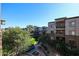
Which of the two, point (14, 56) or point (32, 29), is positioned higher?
point (32, 29)

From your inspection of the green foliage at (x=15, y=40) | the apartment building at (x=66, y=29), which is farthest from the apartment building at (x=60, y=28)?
the green foliage at (x=15, y=40)

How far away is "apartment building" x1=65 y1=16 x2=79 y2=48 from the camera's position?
3369 millimetres

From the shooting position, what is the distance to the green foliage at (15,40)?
3414 millimetres

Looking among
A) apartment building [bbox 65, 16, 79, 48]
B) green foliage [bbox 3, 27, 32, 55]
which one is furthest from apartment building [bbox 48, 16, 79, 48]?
green foliage [bbox 3, 27, 32, 55]

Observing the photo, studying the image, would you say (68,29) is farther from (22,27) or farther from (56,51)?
(22,27)

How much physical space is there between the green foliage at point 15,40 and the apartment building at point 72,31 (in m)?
0.53

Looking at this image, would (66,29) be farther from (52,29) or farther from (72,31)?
(52,29)

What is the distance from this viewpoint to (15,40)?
343 centimetres

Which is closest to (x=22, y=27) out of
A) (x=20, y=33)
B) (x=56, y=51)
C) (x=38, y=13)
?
(x=20, y=33)

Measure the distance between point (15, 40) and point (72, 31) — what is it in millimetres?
808

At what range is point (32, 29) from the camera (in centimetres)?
344

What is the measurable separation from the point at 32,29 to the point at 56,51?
461mm

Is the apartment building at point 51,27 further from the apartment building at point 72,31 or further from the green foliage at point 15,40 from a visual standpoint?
the green foliage at point 15,40

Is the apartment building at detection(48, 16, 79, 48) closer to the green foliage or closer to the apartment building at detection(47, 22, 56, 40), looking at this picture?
the apartment building at detection(47, 22, 56, 40)
